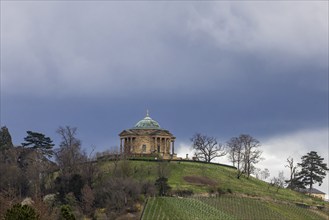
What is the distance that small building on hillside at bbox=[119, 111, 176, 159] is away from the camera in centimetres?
11329

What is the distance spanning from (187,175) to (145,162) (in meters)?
8.57

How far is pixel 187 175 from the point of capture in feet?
324

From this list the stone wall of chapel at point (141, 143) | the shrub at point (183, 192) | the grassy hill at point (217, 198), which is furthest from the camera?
the stone wall of chapel at point (141, 143)

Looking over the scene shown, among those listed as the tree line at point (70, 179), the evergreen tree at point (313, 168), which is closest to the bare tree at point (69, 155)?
the tree line at point (70, 179)

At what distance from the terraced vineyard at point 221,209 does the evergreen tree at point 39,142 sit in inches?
1238

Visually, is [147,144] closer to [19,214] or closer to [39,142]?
[39,142]

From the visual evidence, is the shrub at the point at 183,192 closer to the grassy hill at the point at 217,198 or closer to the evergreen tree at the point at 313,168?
the grassy hill at the point at 217,198

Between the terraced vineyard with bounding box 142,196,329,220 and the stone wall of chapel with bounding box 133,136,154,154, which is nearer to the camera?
the terraced vineyard with bounding box 142,196,329,220

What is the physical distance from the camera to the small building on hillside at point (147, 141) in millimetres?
113287

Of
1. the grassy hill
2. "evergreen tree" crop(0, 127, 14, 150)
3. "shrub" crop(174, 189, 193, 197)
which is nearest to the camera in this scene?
the grassy hill

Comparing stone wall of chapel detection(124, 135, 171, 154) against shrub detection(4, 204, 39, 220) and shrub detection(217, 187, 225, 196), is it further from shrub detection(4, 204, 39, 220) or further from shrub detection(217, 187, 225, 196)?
shrub detection(4, 204, 39, 220)

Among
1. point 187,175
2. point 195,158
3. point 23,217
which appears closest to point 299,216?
point 187,175

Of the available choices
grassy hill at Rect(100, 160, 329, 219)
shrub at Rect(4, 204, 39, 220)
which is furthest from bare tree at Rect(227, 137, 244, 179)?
shrub at Rect(4, 204, 39, 220)

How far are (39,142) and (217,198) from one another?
119ft
